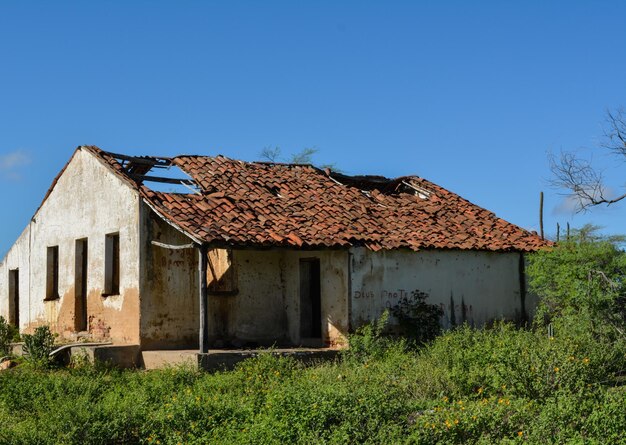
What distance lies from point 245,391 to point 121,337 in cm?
665

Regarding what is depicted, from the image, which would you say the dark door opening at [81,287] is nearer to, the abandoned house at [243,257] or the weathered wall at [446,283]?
the abandoned house at [243,257]

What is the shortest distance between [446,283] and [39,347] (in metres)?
8.96

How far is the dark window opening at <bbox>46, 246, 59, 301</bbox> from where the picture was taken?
2130cm

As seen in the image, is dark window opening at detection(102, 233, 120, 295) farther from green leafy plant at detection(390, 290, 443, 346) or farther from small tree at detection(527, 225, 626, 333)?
small tree at detection(527, 225, 626, 333)

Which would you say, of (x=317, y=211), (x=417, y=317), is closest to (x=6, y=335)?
(x=317, y=211)

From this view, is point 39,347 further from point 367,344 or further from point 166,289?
point 367,344

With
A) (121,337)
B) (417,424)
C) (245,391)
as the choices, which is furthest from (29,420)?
(121,337)

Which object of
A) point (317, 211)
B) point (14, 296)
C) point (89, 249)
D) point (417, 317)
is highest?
point (317, 211)

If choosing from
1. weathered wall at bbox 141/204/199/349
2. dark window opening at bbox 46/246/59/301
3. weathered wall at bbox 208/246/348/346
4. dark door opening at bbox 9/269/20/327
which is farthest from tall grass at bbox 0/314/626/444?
dark door opening at bbox 9/269/20/327

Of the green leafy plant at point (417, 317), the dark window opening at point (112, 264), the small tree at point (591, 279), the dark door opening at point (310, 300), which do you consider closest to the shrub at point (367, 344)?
the green leafy plant at point (417, 317)

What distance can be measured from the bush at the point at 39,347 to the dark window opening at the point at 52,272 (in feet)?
11.6

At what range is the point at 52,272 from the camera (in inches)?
845

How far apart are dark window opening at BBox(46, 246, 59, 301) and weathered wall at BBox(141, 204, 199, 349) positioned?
182 inches

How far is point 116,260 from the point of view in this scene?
19.0 metres
